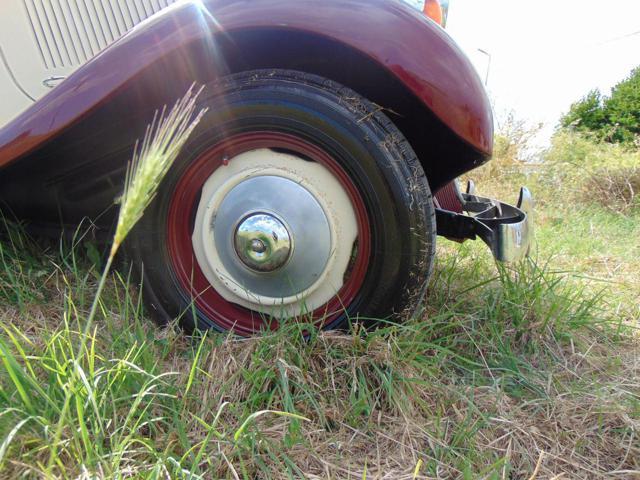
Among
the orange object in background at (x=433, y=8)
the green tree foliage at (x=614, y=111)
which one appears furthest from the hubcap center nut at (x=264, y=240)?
the green tree foliage at (x=614, y=111)

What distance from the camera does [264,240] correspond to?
3.94 feet

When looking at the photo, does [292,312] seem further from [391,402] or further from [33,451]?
[33,451]

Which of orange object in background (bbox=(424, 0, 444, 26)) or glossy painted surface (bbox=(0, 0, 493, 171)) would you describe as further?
orange object in background (bbox=(424, 0, 444, 26))

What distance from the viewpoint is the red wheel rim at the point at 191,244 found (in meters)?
1.21

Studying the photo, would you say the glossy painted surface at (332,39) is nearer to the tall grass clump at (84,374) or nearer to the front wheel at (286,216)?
the front wheel at (286,216)

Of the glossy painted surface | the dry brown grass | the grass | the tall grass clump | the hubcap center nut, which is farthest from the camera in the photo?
the dry brown grass

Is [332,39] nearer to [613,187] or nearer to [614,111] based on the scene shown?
[613,187]

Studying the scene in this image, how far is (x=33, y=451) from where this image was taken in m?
0.76

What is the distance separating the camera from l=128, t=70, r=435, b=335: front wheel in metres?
1.14

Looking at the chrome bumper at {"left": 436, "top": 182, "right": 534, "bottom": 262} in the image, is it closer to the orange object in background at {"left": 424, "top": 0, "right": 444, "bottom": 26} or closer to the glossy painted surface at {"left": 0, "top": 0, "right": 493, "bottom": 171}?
the glossy painted surface at {"left": 0, "top": 0, "right": 493, "bottom": 171}

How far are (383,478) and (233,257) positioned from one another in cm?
70

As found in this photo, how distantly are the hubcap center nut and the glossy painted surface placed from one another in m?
0.48

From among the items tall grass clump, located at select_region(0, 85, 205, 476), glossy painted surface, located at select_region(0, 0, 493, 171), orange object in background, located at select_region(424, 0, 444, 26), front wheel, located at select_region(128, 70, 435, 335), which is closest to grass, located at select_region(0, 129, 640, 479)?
tall grass clump, located at select_region(0, 85, 205, 476)

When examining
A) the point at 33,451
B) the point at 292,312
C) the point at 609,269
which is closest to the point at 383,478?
the point at 292,312
